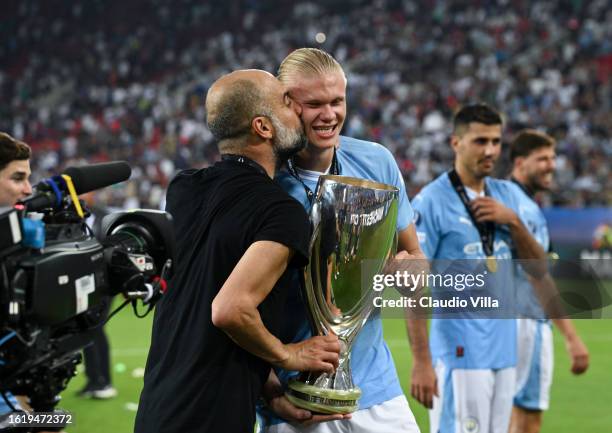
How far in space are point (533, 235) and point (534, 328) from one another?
Result: 0.71 m

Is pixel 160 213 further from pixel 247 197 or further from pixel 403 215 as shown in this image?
pixel 403 215

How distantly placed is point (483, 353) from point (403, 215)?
1.73 meters

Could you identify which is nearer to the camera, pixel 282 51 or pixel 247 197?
pixel 247 197

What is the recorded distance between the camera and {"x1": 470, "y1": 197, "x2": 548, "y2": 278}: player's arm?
4.48 meters

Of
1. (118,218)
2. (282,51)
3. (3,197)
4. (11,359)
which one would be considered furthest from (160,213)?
(282,51)

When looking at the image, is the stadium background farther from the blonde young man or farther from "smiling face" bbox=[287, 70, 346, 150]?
"smiling face" bbox=[287, 70, 346, 150]

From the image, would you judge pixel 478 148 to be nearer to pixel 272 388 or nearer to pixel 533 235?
pixel 533 235

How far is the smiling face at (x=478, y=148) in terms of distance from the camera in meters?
4.68

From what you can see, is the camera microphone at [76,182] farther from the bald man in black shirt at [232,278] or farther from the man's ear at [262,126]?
the man's ear at [262,126]

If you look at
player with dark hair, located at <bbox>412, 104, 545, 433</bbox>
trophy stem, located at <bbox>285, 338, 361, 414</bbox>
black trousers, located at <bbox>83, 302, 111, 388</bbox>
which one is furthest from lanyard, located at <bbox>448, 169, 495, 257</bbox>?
black trousers, located at <bbox>83, 302, 111, 388</bbox>

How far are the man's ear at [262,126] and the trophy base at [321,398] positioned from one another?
28.3 inches

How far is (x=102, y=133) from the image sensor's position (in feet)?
86.6

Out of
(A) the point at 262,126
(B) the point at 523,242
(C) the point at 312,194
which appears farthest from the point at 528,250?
(A) the point at 262,126

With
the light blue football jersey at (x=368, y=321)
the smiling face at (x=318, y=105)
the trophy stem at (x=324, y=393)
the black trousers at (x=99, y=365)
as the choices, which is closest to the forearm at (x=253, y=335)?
the trophy stem at (x=324, y=393)
